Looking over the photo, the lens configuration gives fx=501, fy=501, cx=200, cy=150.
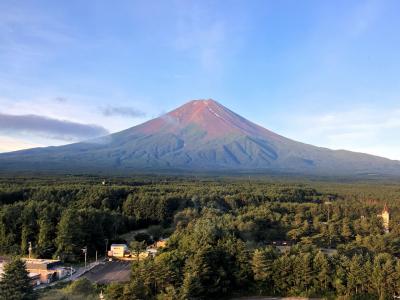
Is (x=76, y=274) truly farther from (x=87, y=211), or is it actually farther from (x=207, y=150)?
(x=207, y=150)

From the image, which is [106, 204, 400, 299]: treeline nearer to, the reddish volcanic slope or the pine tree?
the pine tree

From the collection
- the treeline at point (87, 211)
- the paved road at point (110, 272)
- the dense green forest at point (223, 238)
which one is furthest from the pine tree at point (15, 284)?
the treeline at point (87, 211)

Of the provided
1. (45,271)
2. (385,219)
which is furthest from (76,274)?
(385,219)

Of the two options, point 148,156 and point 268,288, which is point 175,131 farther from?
point 268,288

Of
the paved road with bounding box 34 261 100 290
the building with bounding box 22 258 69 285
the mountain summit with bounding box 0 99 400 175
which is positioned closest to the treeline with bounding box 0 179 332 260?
the paved road with bounding box 34 261 100 290

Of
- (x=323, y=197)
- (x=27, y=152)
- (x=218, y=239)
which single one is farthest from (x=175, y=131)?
(x=218, y=239)
